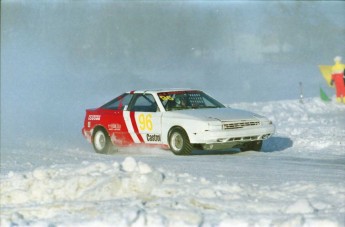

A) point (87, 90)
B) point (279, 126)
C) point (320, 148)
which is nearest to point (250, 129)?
point (320, 148)

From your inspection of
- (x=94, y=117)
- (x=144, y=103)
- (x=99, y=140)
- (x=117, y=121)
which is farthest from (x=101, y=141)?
(x=144, y=103)

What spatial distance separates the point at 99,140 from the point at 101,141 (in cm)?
7

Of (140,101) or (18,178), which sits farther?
(140,101)

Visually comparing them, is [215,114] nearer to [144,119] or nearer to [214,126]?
[214,126]

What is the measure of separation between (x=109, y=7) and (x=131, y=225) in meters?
34.0

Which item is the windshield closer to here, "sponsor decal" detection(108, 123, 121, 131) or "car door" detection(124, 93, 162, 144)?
"car door" detection(124, 93, 162, 144)

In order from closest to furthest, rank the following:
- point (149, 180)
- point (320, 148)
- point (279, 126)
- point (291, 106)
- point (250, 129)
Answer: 1. point (149, 180)
2. point (250, 129)
3. point (320, 148)
4. point (279, 126)
5. point (291, 106)

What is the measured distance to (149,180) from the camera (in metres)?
9.28

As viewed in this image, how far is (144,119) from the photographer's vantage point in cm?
1508

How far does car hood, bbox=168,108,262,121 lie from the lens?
14.1 meters

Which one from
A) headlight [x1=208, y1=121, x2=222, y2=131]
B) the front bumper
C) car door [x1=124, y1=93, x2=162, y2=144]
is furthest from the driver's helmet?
headlight [x1=208, y1=121, x2=222, y2=131]

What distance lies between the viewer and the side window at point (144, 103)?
15.1m

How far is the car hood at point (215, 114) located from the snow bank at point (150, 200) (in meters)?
4.19

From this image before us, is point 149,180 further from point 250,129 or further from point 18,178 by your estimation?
point 250,129
